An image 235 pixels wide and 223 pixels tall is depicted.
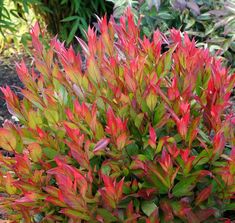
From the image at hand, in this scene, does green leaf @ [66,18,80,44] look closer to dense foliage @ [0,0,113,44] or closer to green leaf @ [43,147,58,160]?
dense foliage @ [0,0,113,44]

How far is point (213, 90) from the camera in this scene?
1.90m

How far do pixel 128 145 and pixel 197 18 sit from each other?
7.47 feet

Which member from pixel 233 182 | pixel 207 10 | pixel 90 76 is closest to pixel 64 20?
pixel 207 10

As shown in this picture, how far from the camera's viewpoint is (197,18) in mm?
3900

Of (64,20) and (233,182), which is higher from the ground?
(233,182)

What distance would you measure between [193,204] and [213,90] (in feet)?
1.29

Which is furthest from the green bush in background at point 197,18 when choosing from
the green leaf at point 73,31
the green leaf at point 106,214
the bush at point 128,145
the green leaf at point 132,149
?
the green leaf at point 106,214

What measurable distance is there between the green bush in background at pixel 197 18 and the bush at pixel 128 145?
162cm

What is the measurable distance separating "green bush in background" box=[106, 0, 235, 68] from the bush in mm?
1622

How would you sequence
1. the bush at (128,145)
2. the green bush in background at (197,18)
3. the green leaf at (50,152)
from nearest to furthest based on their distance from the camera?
the bush at (128,145)
the green leaf at (50,152)
the green bush in background at (197,18)

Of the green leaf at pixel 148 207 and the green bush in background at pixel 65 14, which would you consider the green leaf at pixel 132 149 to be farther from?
the green bush in background at pixel 65 14

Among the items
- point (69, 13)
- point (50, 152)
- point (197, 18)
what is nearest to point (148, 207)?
point (50, 152)

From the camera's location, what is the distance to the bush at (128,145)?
1735 millimetres

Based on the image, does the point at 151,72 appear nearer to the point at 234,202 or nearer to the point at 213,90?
the point at 213,90
